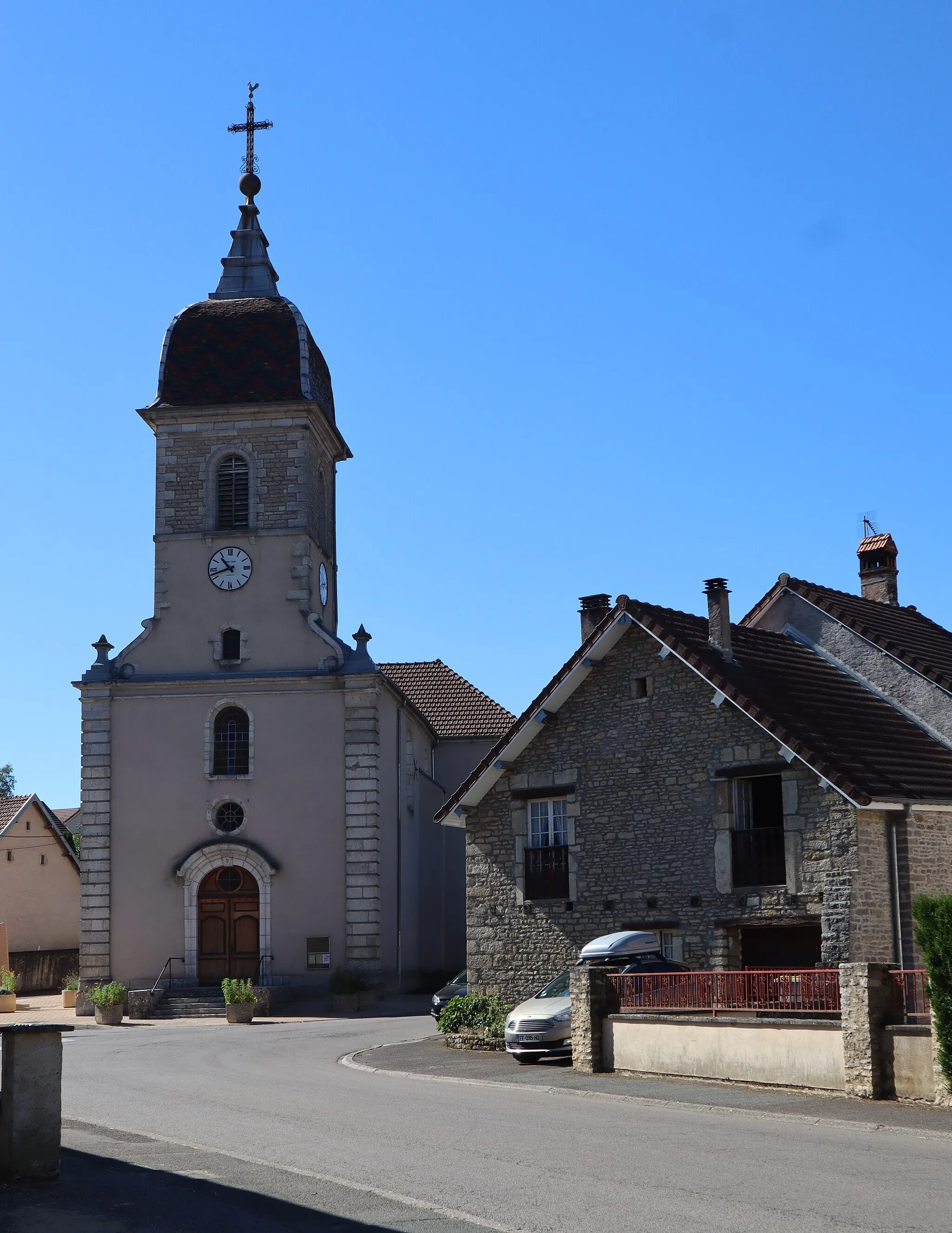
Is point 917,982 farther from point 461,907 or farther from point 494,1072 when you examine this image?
point 461,907

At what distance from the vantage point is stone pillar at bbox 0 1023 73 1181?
31.4ft

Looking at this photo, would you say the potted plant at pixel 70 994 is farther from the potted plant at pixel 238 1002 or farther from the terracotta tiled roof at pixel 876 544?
the terracotta tiled roof at pixel 876 544

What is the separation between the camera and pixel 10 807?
161 ft

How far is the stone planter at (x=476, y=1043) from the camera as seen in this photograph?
71.4 feet

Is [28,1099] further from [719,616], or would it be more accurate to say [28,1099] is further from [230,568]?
[230,568]

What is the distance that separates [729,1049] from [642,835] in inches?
269

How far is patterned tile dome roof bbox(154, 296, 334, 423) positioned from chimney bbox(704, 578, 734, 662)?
52.8 feet

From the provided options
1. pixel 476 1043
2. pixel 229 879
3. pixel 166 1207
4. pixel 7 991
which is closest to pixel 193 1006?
pixel 229 879

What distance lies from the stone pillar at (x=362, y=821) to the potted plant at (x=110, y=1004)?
5185mm

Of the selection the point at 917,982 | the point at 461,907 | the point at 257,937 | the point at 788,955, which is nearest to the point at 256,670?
the point at 257,937

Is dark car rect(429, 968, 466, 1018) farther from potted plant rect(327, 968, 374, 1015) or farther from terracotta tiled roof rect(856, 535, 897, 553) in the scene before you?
terracotta tiled roof rect(856, 535, 897, 553)

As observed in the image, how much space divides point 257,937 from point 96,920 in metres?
3.77

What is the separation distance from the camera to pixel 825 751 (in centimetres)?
2102

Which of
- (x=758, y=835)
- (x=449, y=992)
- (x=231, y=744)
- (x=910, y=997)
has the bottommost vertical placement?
(x=449, y=992)
